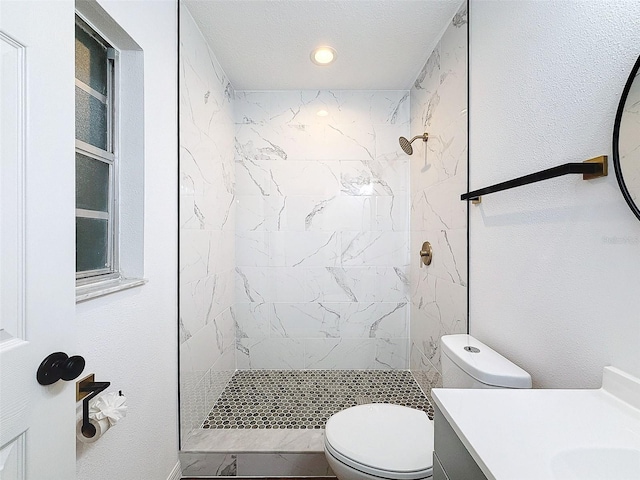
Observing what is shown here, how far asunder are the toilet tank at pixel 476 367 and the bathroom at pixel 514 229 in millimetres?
77

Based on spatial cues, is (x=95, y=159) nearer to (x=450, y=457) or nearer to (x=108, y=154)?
(x=108, y=154)

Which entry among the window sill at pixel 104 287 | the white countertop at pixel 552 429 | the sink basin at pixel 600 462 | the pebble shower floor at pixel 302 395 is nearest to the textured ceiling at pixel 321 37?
the window sill at pixel 104 287

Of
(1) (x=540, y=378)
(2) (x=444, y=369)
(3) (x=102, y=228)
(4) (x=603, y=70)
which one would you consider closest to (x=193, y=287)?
(3) (x=102, y=228)

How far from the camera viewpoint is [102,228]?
1249mm

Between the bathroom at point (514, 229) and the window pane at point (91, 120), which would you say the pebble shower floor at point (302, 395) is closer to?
the bathroom at point (514, 229)

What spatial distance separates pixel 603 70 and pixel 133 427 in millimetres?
1814

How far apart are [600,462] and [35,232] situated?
1.13 meters

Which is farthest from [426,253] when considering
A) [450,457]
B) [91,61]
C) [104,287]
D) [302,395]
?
[91,61]

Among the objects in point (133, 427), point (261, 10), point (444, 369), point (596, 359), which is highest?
point (261, 10)

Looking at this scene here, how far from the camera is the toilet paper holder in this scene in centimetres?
93

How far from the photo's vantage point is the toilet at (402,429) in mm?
1133

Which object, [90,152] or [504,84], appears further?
[504,84]

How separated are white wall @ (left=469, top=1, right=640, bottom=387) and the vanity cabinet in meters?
0.43

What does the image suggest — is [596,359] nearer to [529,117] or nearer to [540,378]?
[540,378]
